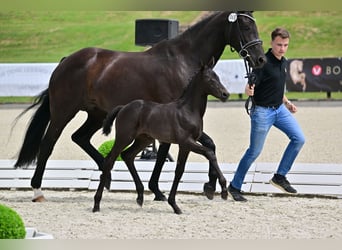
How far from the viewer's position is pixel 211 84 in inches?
228

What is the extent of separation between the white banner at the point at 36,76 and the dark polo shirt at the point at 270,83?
50.3 ft

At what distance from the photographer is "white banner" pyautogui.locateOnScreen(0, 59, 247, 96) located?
72.5 feet

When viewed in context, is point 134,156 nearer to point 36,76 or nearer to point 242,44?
point 242,44

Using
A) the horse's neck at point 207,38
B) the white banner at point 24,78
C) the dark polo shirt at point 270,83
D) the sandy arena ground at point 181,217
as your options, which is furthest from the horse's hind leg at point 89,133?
the white banner at point 24,78

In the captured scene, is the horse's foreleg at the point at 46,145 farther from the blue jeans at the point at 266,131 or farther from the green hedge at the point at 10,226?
the green hedge at the point at 10,226

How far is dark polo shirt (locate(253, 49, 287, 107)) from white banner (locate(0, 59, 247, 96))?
50.3 ft

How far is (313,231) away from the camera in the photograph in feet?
17.0

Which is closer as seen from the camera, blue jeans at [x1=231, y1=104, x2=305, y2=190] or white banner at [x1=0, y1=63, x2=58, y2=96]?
blue jeans at [x1=231, y1=104, x2=305, y2=190]

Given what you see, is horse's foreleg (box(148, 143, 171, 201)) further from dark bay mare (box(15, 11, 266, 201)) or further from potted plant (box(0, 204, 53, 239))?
potted plant (box(0, 204, 53, 239))

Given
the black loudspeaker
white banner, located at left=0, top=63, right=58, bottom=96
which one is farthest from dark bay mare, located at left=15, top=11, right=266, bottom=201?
white banner, located at left=0, top=63, right=58, bottom=96

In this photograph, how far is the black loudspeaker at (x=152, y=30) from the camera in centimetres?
1087

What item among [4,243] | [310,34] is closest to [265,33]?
[310,34]

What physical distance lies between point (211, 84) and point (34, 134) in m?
2.65

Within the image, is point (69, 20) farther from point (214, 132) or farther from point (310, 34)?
point (214, 132)
